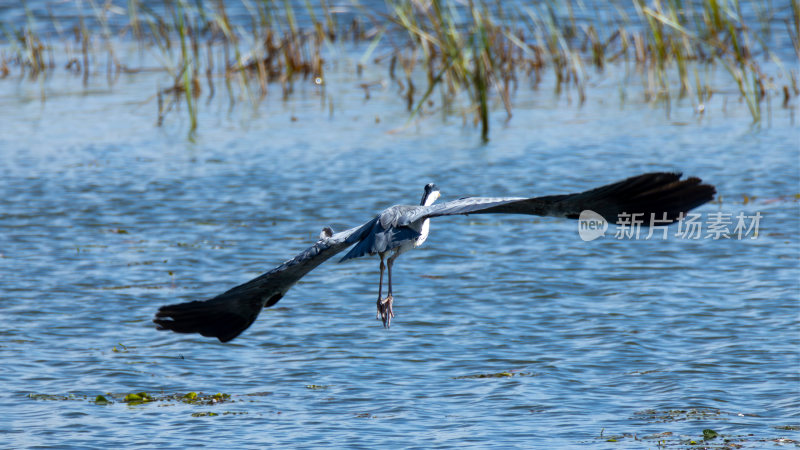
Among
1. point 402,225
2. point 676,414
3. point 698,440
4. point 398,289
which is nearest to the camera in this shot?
point 402,225

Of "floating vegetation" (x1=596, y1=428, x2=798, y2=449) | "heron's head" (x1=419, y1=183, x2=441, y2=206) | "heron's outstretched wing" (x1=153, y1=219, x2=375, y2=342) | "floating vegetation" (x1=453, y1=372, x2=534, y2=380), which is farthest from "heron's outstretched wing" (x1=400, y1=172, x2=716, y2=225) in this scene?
"floating vegetation" (x1=453, y1=372, x2=534, y2=380)

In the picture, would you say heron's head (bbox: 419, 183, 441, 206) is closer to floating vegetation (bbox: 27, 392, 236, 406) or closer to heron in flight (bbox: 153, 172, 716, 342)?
heron in flight (bbox: 153, 172, 716, 342)

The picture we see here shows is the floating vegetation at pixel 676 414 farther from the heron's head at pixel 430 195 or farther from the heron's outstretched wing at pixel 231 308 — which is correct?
the heron's outstretched wing at pixel 231 308

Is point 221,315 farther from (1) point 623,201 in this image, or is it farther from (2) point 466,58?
(2) point 466,58

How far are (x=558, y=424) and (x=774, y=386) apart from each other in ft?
4.46

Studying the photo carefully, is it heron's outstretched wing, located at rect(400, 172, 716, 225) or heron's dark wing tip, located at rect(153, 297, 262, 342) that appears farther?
heron's dark wing tip, located at rect(153, 297, 262, 342)

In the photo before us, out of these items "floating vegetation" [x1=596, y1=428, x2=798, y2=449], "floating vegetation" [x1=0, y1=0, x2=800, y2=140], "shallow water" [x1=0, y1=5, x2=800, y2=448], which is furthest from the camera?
"floating vegetation" [x1=0, y1=0, x2=800, y2=140]

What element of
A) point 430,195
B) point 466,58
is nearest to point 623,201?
point 430,195

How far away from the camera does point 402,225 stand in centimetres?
493

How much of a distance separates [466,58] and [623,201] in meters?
9.69

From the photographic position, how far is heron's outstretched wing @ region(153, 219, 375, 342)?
5.30 metres

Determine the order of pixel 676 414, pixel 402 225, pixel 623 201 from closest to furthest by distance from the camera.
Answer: pixel 623 201, pixel 402 225, pixel 676 414

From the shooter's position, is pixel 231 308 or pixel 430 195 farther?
pixel 231 308

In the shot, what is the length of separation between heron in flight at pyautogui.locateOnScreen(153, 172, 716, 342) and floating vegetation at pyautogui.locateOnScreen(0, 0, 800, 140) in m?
7.86
